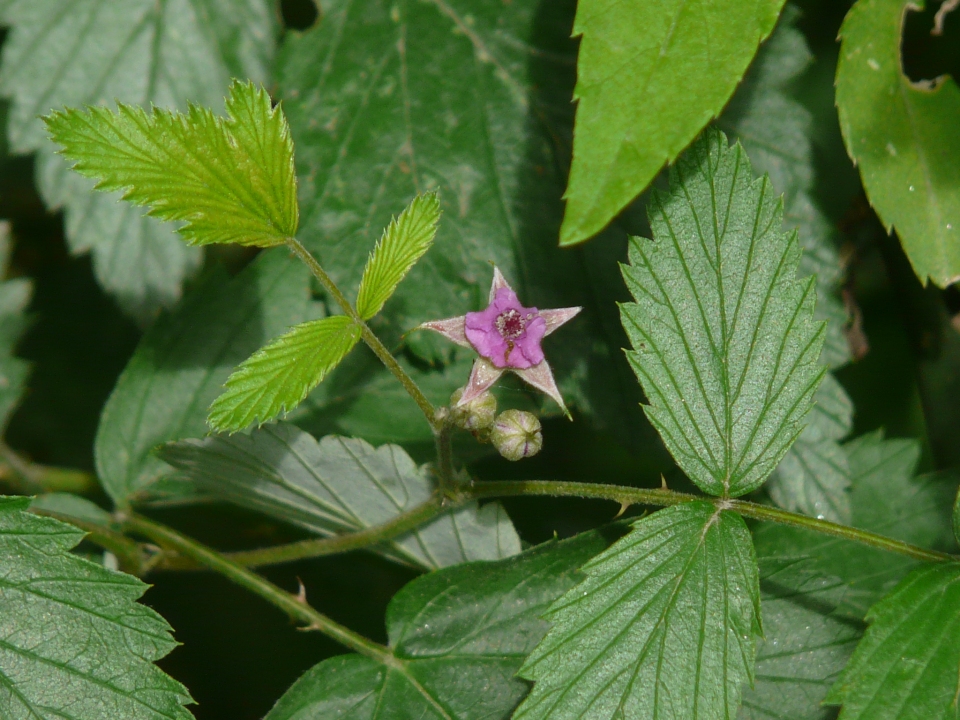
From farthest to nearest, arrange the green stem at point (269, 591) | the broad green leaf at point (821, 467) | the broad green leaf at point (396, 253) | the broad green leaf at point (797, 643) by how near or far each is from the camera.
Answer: the broad green leaf at point (821, 467), the green stem at point (269, 591), the broad green leaf at point (797, 643), the broad green leaf at point (396, 253)

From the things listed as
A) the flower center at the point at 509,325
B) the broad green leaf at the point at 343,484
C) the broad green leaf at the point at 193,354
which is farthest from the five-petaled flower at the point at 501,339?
the broad green leaf at the point at 193,354

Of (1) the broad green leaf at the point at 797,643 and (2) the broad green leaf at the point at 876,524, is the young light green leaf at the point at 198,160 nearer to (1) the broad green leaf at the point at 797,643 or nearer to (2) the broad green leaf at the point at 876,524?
(1) the broad green leaf at the point at 797,643

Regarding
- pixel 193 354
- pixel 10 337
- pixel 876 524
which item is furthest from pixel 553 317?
pixel 10 337

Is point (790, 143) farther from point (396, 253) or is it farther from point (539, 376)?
point (396, 253)

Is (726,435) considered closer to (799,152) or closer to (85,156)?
(799,152)

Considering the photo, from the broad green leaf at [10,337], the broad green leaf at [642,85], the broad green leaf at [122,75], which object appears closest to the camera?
the broad green leaf at [642,85]

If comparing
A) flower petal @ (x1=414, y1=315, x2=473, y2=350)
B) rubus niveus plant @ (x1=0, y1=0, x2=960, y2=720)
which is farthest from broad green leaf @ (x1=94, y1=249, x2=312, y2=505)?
flower petal @ (x1=414, y1=315, x2=473, y2=350)
